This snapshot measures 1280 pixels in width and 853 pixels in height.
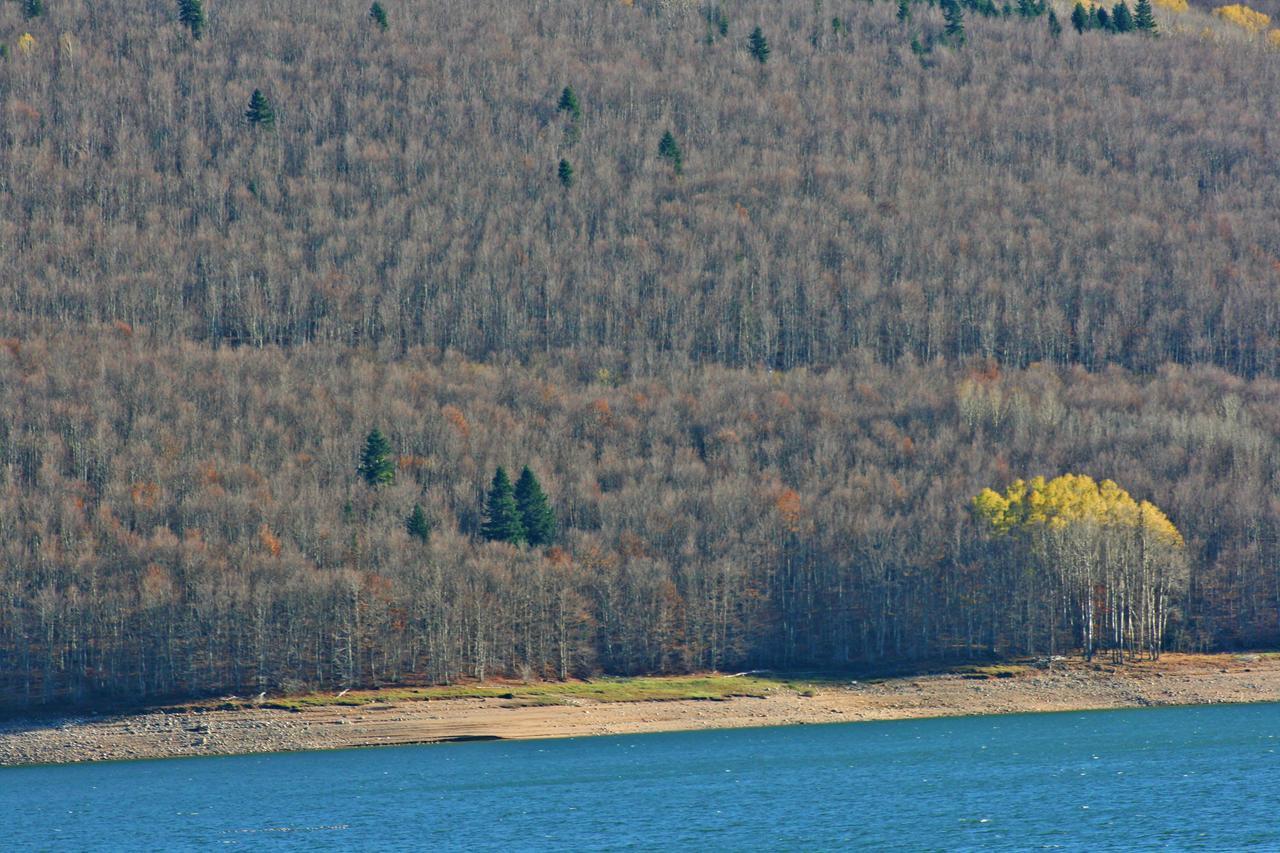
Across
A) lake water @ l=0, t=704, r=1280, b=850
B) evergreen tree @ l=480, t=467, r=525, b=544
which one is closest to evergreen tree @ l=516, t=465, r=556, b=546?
evergreen tree @ l=480, t=467, r=525, b=544

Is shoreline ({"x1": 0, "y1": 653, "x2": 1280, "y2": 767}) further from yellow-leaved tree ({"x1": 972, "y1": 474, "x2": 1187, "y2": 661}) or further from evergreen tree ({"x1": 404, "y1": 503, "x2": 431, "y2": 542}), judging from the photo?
evergreen tree ({"x1": 404, "y1": 503, "x2": 431, "y2": 542})

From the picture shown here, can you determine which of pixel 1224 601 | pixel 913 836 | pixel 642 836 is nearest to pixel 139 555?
pixel 642 836

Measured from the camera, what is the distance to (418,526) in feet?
451

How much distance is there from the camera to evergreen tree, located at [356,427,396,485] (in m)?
153

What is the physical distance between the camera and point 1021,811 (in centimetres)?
6869

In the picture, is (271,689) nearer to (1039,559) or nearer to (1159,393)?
(1039,559)

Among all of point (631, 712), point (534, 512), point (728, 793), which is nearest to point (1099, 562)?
point (631, 712)

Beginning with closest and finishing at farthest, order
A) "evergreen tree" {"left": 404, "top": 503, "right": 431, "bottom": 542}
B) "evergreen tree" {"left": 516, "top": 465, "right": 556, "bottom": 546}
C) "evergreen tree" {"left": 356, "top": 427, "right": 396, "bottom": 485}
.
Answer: "evergreen tree" {"left": 404, "top": 503, "right": 431, "bottom": 542} < "evergreen tree" {"left": 516, "top": 465, "right": 556, "bottom": 546} < "evergreen tree" {"left": 356, "top": 427, "right": 396, "bottom": 485}

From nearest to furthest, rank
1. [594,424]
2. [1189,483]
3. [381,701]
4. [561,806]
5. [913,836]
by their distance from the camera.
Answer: [913,836] < [561,806] < [381,701] < [1189,483] < [594,424]

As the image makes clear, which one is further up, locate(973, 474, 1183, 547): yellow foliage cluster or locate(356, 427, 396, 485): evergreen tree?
locate(356, 427, 396, 485): evergreen tree

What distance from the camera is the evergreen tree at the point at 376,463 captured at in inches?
6019

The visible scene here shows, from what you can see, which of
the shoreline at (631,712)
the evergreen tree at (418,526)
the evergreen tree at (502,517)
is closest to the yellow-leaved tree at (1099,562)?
the shoreline at (631,712)

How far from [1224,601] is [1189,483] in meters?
15.8

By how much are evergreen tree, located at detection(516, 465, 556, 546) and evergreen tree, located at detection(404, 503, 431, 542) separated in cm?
895
